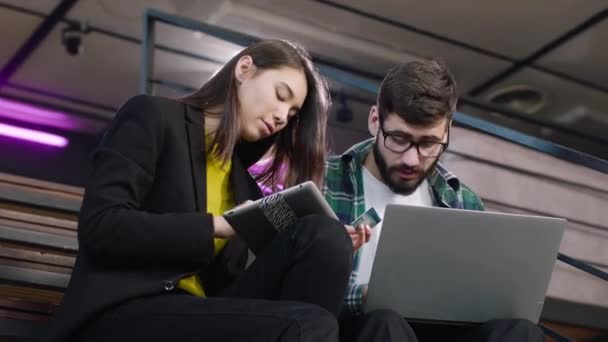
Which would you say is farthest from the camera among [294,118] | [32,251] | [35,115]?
[35,115]

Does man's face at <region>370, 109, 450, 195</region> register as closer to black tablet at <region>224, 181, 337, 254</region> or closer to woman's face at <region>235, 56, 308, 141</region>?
woman's face at <region>235, 56, 308, 141</region>

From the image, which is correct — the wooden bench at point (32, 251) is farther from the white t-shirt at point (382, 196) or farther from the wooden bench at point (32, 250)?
the white t-shirt at point (382, 196)

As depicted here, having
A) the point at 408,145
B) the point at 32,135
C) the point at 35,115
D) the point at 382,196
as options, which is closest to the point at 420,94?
the point at 408,145

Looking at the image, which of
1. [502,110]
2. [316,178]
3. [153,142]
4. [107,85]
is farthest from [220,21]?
[153,142]

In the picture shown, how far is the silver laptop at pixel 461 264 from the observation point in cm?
123

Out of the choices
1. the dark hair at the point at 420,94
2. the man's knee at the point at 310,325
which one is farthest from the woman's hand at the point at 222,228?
the dark hair at the point at 420,94

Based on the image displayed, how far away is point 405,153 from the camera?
1.61 m

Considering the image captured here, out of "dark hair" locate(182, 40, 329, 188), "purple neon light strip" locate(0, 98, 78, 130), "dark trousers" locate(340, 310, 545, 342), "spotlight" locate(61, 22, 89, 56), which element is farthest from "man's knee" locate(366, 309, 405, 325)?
"purple neon light strip" locate(0, 98, 78, 130)

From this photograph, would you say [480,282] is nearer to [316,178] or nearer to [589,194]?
[316,178]

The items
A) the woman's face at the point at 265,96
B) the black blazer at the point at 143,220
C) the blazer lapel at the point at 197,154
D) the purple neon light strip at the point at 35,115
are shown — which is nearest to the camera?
the black blazer at the point at 143,220

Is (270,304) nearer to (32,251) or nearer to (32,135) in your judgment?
(32,251)

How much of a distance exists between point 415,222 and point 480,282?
180 mm

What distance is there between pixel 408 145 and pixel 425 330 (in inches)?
17.3

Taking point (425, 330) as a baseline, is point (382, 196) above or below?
above
